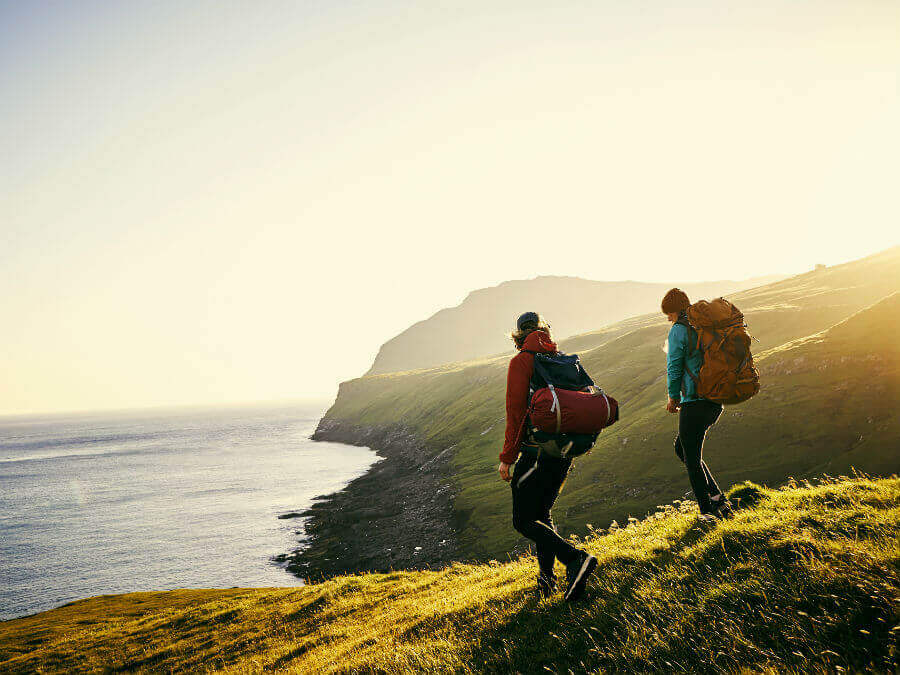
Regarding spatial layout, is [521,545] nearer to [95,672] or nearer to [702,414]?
[95,672]

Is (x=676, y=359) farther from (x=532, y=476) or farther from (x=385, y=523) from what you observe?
(x=385, y=523)

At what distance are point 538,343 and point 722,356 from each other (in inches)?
125

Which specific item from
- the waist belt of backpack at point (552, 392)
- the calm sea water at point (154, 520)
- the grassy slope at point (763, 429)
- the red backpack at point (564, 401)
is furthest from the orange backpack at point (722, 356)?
the calm sea water at point (154, 520)

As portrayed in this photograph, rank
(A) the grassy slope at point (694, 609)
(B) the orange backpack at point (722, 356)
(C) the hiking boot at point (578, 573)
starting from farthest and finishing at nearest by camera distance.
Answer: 1. (B) the orange backpack at point (722, 356)
2. (C) the hiking boot at point (578, 573)
3. (A) the grassy slope at point (694, 609)

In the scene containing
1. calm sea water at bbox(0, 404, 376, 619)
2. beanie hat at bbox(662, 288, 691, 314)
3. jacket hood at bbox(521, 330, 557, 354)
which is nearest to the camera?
jacket hood at bbox(521, 330, 557, 354)

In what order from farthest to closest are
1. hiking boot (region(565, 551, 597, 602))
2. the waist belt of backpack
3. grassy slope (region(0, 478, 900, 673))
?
1. hiking boot (region(565, 551, 597, 602))
2. the waist belt of backpack
3. grassy slope (region(0, 478, 900, 673))

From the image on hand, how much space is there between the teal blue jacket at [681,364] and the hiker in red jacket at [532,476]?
2479 mm

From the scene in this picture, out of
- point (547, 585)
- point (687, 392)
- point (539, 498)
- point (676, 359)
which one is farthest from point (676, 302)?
point (547, 585)

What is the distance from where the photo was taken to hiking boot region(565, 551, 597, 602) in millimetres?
6684

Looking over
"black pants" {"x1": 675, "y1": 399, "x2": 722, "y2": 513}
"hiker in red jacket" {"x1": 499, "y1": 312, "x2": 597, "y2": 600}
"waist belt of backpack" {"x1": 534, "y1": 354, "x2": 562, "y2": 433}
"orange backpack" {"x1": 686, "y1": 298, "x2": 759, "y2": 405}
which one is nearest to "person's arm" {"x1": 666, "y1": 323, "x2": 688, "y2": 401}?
"orange backpack" {"x1": 686, "y1": 298, "x2": 759, "y2": 405}

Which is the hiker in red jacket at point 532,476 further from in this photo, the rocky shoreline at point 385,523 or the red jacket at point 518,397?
the rocky shoreline at point 385,523

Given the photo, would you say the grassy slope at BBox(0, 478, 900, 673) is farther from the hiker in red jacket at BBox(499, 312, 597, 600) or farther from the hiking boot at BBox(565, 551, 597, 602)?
the hiker in red jacket at BBox(499, 312, 597, 600)

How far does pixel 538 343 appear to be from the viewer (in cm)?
683

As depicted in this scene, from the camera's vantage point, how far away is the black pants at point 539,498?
666 centimetres
